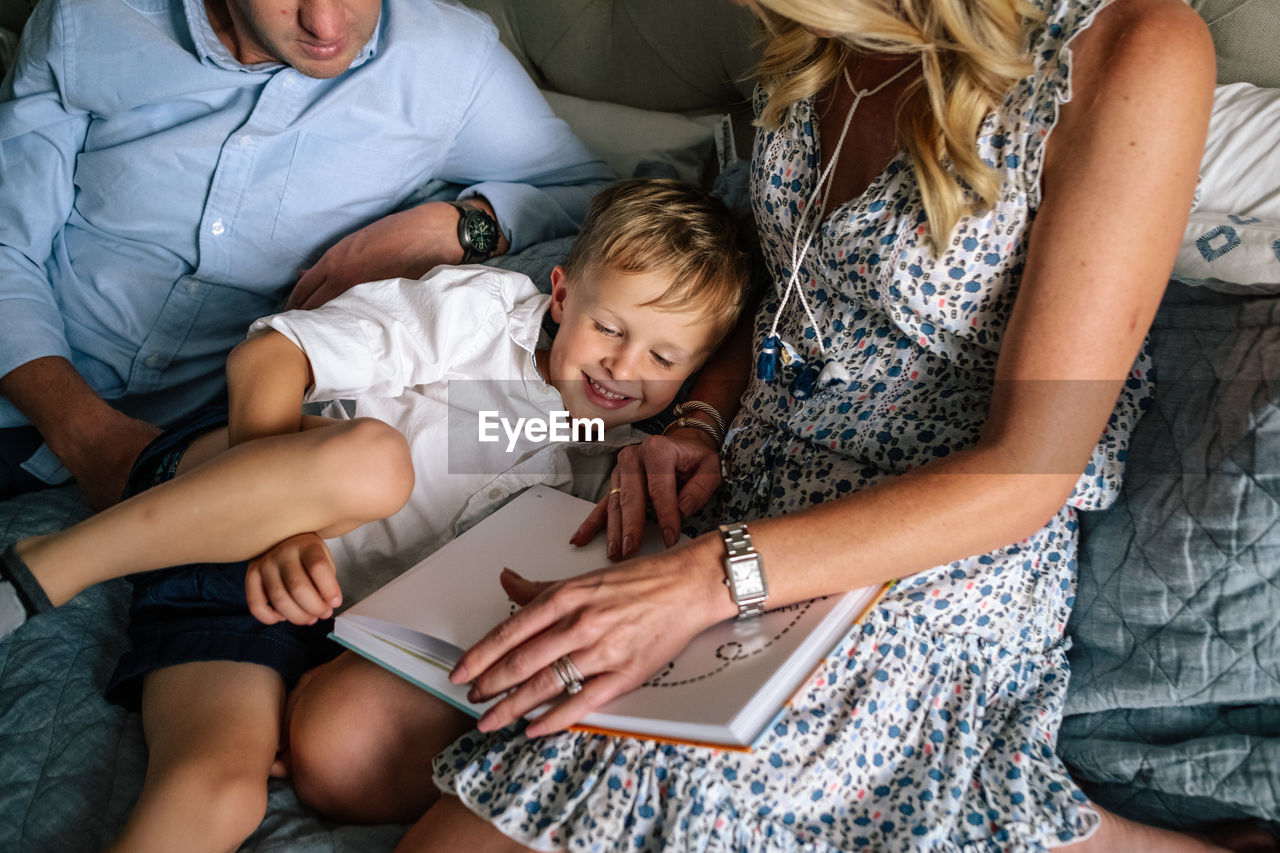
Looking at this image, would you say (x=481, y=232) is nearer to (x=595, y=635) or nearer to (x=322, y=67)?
(x=322, y=67)

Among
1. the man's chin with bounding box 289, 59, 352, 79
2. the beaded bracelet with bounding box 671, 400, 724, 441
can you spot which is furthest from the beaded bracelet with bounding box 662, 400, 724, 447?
the man's chin with bounding box 289, 59, 352, 79

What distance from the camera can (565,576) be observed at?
42.4 inches

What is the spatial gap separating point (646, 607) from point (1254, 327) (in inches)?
30.1

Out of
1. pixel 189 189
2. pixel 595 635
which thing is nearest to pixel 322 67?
pixel 189 189

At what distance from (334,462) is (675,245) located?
61 cm

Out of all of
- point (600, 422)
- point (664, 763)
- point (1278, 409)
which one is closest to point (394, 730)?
point (664, 763)

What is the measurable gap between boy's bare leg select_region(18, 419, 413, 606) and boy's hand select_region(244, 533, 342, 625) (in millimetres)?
25

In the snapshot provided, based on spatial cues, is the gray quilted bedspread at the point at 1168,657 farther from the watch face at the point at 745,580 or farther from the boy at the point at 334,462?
the watch face at the point at 745,580

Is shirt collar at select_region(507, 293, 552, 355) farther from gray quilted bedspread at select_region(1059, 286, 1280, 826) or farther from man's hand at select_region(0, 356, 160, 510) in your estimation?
gray quilted bedspread at select_region(1059, 286, 1280, 826)

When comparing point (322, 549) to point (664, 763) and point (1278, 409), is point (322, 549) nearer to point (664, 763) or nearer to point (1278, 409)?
point (664, 763)

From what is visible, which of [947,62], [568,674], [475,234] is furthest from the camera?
[475,234]

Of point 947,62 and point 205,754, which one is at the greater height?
point 947,62

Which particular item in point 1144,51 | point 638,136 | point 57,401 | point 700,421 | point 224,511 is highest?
point 1144,51

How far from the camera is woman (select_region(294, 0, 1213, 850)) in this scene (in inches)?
34.3
